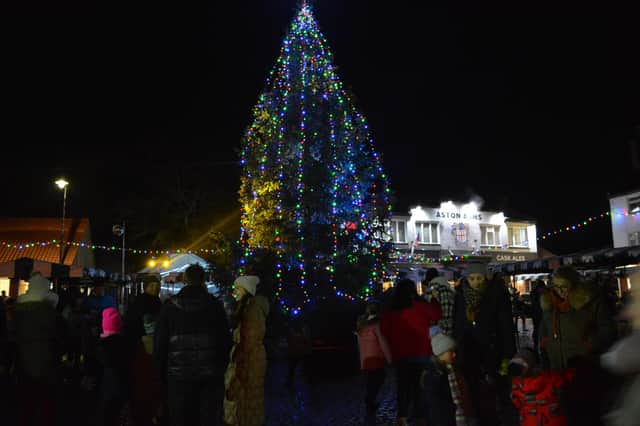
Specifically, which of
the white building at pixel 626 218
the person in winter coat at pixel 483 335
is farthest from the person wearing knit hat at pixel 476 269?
the white building at pixel 626 218

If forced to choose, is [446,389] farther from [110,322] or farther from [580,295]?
[110,322]

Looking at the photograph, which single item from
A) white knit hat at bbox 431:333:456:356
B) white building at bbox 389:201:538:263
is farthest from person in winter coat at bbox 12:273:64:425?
white building at bbox 389:201:538:263

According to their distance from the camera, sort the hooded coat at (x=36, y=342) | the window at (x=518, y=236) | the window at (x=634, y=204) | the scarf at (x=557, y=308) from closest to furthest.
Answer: the scarf at (x=557, y=308) → the hooded coat at (x=36, y=342) → the window at (x=634, y=204) → the window at (x=518, y=236)

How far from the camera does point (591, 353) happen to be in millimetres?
5617

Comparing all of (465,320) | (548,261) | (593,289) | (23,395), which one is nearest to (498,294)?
(465,320)

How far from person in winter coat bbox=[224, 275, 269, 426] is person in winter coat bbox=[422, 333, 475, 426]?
69.5 inches

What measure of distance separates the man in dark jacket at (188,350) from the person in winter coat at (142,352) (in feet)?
5.43

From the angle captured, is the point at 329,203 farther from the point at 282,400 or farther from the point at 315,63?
the point at 282,400

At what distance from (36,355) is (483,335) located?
16.9 feet

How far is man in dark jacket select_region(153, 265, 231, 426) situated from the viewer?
5.43 m

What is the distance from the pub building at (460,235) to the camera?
4225cm

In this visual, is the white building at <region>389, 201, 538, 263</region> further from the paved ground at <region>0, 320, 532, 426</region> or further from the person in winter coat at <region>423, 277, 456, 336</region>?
the person in winter coat at <region>423, 277, 456, 336</region>

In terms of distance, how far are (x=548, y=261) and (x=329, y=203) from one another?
31.2ft

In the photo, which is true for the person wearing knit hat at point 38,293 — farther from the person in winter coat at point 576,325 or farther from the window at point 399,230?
the window at point 399,230
